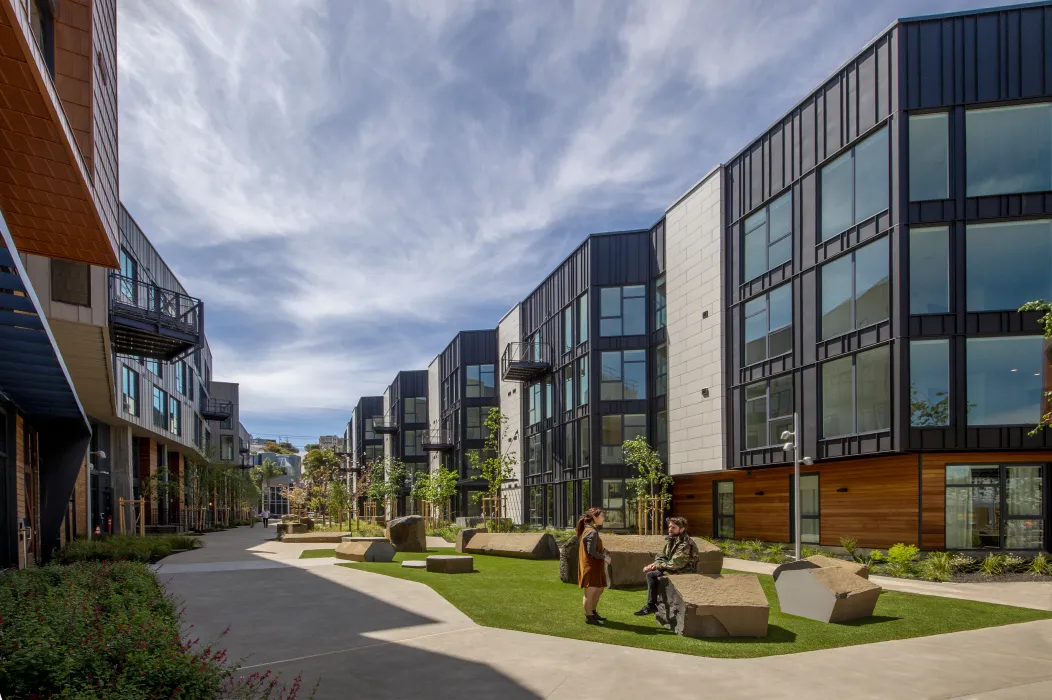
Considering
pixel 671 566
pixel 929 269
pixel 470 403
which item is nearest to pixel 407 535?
pixel 671 566

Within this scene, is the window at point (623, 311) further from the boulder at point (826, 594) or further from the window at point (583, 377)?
the boulder at point (826, 594)

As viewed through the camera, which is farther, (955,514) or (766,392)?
(766,392)

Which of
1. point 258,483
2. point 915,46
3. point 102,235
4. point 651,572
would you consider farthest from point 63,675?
point 258,483

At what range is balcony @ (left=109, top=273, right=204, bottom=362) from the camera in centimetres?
2170

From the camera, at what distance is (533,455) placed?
42.7 metres

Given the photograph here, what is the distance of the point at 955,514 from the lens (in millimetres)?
19328

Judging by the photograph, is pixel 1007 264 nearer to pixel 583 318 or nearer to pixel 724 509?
pixel 724 509

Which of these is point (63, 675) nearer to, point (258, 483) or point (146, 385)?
point (146, 385)

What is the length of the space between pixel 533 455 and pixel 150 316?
2422 centimetres

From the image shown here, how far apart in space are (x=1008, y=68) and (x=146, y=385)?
35.2 m

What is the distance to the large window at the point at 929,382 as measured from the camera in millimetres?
18922

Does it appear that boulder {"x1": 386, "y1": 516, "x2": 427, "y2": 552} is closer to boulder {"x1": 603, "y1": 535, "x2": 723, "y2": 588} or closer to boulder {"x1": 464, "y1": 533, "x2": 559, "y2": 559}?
boulder {"x1": 464, "y1": 533, "x2": 559, "y2": 559}

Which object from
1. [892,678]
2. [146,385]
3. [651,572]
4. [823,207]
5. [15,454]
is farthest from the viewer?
[146,385]

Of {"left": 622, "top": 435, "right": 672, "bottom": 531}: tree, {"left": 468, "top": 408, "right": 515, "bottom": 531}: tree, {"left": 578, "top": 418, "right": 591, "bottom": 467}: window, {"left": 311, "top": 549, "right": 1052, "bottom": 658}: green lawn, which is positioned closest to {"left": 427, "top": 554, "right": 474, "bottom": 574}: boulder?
{"left": 311, "top": 549, "right": 1052, "bottom": 658}: green lawn
